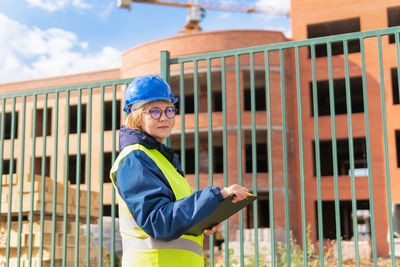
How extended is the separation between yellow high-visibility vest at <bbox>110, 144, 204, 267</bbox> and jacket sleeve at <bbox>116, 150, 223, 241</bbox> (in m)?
0.11

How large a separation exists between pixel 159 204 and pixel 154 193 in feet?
0.16

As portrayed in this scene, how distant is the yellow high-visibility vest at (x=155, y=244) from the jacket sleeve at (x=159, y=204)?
0.37 feet

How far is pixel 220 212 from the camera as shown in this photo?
2059 millimetres

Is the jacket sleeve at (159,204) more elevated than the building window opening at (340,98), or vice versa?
the building window opening at (340,98)

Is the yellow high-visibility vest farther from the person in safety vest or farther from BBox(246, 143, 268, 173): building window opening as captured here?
BBox(246, 143, 268, 173): building window opening

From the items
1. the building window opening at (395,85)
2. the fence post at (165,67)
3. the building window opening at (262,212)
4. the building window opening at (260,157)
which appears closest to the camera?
the fence post at (165,67)

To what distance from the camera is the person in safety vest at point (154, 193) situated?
191 centimetres

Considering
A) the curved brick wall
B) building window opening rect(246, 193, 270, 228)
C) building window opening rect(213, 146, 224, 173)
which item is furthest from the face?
building window opening rect(213, 146, 224, 173)

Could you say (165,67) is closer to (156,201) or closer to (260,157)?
(156,201)

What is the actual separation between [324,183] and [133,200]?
24.6 metres

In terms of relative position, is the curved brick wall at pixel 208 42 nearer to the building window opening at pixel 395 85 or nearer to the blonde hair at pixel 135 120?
the building window opening at pixel 395 85

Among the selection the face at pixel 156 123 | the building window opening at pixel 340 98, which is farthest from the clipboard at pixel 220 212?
the building window opening at pixel 340 98

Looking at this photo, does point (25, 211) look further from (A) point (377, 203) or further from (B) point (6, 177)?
(A) point (377, 203)

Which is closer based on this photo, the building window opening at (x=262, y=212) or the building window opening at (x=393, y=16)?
the building window opening at (x=393, y=16)
